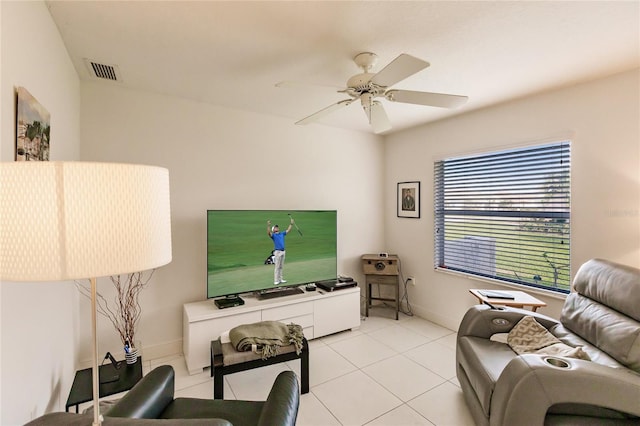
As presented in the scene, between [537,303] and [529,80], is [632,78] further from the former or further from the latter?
[537,303]

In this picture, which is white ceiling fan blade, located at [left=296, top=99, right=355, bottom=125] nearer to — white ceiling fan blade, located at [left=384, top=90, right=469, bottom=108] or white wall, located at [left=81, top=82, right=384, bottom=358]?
white ceiling fan blade, located at [left=384, top=90, right=469, bottom=108]

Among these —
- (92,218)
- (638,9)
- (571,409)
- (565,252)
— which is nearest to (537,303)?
(565,252)

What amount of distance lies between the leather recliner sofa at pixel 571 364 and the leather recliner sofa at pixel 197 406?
108 cm

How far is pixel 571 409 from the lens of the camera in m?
1.39

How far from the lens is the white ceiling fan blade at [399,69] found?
1.44 m

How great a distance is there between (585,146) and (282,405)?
3.01m

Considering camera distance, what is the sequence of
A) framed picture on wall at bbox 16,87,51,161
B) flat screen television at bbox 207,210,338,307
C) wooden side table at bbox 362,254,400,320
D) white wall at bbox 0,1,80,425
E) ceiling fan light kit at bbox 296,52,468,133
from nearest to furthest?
white wall at bbox 0,1,80,425 < framed picture on wall at bbox 16,87,51,161 < ceiling fan light kit at bbox 296,52,468,133 < flat screen television at bbox 207,210,338,307 < wooden side table at bbox 362,254,400,320

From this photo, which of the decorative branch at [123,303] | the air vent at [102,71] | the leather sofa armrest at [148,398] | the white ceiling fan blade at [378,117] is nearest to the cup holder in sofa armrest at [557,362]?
the white ceiling fan blade at [378,117]

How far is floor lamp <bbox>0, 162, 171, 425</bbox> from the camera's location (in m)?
0.68

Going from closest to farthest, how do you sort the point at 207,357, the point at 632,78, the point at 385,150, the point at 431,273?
the point at 632,78
the point at 207,357
the point at 431,273
the point at 385,150

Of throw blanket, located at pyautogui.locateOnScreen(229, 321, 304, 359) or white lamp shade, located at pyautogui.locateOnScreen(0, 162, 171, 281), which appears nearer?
white lamp shade, located at pyautogui.locateOnScreen(0, 162, 171, 281)

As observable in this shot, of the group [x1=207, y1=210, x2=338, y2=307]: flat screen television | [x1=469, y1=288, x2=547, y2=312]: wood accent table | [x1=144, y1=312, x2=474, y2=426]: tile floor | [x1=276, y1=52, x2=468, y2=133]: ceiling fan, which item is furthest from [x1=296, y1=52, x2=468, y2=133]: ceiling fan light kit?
[x1=144, y1=312, x2=474, y2=426]: tile floor

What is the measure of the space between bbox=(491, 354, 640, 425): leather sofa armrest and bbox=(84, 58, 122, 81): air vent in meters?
3.27

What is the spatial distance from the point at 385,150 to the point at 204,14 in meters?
3.18
